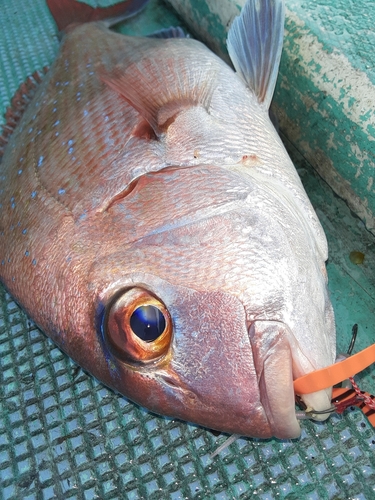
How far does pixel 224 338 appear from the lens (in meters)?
1.29

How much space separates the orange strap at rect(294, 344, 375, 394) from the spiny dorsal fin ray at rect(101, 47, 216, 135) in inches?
39.3

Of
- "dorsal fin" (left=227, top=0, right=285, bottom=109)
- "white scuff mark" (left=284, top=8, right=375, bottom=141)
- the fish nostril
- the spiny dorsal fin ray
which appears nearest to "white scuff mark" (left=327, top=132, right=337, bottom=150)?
"white scuff mark" (left=284, top=8, right=375, bottom=141)

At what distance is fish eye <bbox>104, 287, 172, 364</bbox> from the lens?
51.7 inches

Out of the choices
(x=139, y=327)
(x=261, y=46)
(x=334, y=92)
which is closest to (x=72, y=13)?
(x=261, y=46)

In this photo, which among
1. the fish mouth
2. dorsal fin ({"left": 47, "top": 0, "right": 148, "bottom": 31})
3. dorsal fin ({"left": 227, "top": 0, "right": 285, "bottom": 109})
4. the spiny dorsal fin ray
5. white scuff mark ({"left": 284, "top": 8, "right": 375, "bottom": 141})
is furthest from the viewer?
dorsal fin ({"left": 47, "top": 0, "right": 148, "bottom": 31})

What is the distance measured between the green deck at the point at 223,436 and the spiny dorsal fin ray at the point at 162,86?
1.74 feet

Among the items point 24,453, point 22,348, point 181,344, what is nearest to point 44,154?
point 22,348

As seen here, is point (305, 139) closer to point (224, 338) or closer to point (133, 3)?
point (224, 338)

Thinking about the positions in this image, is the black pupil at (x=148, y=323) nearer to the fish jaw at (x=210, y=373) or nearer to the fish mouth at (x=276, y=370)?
the fish jaw at (x=210, y=373)

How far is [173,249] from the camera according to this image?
1412 mm

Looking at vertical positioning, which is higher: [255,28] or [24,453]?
[255,28]

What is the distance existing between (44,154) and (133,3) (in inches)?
76.0

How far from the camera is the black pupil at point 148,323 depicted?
131 centimetres

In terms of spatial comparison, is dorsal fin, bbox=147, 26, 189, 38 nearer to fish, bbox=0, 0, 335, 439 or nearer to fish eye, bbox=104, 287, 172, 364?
fish, bbox=0, 0, 335, 439
